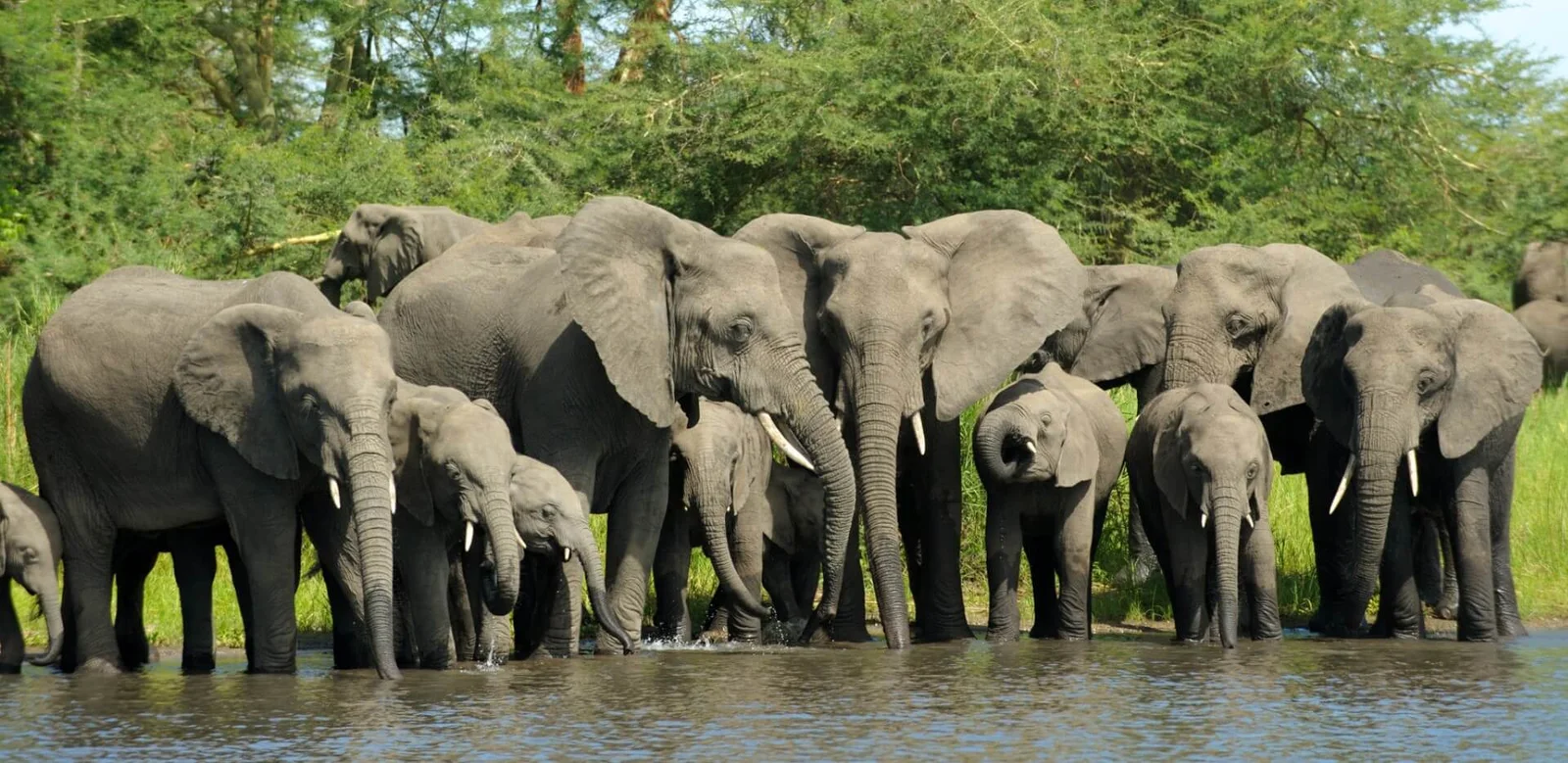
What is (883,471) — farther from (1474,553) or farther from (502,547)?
(1474,553)

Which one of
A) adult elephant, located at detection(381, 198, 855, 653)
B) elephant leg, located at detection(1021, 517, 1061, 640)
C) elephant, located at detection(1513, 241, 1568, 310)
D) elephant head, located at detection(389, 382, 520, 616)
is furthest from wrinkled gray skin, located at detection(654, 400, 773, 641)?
elephant, located at detection(1513, 241, 1568, 310)

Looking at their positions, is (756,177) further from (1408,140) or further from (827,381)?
(827,381)

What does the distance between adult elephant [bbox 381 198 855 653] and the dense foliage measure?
24.2ft

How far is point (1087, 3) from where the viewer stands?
20.1 metres

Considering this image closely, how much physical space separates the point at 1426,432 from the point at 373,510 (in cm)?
547

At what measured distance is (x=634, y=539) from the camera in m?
10.9

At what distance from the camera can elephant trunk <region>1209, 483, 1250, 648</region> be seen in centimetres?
1090

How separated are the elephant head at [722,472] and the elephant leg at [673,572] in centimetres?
15

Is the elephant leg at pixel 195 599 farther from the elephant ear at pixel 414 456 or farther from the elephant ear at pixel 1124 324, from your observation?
the elephant ear at pixel 1124 324

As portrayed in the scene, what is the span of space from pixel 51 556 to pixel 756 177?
999 cm

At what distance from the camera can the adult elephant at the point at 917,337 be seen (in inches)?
436

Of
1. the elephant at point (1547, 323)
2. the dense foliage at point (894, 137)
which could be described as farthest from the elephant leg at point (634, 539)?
the elephant at point (1547, 323)

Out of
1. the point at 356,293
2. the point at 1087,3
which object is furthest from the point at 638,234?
the point at 1087,3

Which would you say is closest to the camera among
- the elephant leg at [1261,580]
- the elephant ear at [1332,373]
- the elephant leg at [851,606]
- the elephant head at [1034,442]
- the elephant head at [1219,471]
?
the elephant head at [1219,471]
